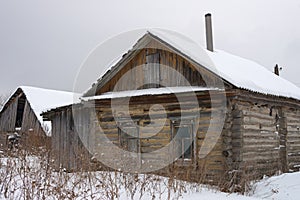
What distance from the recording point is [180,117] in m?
12.1

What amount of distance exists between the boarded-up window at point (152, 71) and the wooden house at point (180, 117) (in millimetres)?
34

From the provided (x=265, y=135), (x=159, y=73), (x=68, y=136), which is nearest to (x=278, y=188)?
(x=265, y=135)

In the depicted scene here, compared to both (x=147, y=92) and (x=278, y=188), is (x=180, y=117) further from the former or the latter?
(x=278, y=188)

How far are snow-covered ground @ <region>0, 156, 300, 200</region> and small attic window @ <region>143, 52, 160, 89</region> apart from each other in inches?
135

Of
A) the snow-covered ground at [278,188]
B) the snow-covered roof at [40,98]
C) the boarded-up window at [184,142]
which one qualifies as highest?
the snow-covered roof at [40,98]

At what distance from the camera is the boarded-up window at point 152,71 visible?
13.0 m

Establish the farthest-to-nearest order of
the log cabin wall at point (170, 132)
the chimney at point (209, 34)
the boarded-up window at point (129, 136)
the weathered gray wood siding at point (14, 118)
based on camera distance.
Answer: the weathered gray wood siding at point (14, 118)
the chimney at point (209, 34)
the boarded-up window at point (129, 136)
the log cabin wall at point (170, 132)

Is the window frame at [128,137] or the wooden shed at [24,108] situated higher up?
the wooden shed at [24,108]

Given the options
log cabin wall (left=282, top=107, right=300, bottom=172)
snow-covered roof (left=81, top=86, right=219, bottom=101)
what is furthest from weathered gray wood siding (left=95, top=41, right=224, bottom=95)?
log cabin wall (left=282, top=107, right=300, bottom=172)

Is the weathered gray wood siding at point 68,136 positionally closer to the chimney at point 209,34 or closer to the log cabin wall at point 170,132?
the log cabin wall at point 170,132

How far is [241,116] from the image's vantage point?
11523 mm

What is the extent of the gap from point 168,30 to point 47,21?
669 cm

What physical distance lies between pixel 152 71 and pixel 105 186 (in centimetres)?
566

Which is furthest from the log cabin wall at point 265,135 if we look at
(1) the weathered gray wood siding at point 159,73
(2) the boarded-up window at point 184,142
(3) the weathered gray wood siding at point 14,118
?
(3) the weathered gray wood siding at point 14,118
